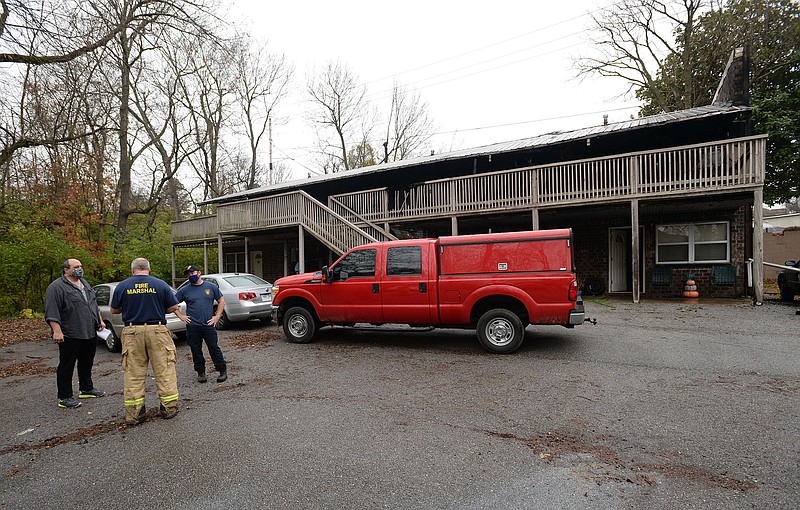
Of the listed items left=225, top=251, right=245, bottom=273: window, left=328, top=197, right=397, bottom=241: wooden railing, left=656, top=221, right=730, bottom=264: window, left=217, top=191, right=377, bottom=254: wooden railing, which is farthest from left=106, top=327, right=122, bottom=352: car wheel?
left=225, top=251, right=245, bottom=273: window

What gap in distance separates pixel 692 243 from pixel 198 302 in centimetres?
1435

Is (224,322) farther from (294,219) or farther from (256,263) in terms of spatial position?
(256,263)

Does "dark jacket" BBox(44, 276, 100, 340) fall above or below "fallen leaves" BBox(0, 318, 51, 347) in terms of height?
above

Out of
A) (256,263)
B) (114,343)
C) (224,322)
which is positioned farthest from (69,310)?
(256,263)

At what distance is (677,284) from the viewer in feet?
43.8

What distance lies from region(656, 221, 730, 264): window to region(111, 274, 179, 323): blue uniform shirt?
14.6m

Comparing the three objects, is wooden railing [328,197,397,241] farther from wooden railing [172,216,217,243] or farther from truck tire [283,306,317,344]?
wooden railing [172,216,217,243]

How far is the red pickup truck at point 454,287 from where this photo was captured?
6387mm

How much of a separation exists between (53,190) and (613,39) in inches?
1162

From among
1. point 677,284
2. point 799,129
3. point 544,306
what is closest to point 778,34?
point 799,129

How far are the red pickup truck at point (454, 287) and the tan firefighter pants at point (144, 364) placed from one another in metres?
3.53

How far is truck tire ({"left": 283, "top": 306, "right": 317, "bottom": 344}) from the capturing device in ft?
26.1

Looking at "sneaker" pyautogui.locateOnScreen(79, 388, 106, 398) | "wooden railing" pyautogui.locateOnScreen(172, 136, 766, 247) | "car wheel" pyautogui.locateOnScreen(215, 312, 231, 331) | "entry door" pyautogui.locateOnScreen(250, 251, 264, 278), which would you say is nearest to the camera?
"sneaker" pyautogui.locateOnScreen(79, 388, 106, 398)

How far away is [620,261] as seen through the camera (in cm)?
1471
